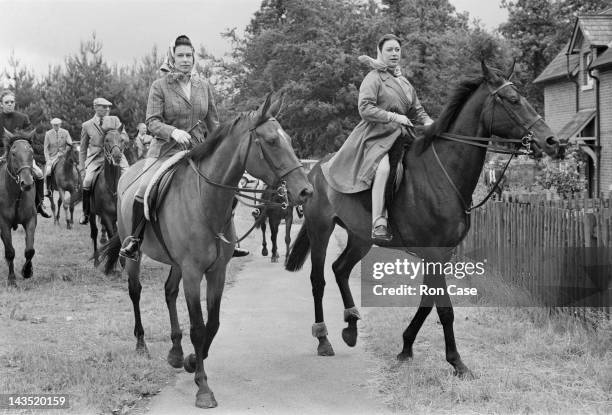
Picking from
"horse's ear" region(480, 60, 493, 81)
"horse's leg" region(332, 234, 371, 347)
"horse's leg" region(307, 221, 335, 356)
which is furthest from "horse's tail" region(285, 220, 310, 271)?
"horse's ear" region(480, 60, 493, 81)

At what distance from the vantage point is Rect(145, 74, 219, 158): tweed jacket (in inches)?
263

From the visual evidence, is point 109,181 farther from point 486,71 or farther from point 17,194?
point 486,71

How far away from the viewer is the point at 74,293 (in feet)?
34.6

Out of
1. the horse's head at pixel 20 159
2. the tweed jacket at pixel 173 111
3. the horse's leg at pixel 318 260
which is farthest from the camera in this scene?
the horse's head at pixel 20 159

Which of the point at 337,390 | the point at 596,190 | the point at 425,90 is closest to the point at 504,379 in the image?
the point at 337,390

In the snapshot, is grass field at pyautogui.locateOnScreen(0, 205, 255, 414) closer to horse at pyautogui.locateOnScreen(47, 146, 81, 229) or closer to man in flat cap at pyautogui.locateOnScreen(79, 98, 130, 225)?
man in flat cap at pyautogui.locateOnScreen(79, 98, 130, 225)

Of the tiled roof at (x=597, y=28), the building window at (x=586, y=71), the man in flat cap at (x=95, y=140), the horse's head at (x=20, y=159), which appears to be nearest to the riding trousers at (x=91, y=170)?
the man in flat cap at (x=95, y=140)

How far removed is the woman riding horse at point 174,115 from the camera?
656cm

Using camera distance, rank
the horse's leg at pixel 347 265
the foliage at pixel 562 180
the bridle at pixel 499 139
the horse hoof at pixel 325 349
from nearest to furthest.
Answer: the bridle at pixel 499 139 → the horse hoof at pixel 325 349 → the horse's leg at pixel 347 265 → the foliage at pixel 562 180

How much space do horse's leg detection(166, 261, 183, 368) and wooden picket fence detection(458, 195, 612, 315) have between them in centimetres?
440

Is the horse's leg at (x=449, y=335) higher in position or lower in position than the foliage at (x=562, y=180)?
lower

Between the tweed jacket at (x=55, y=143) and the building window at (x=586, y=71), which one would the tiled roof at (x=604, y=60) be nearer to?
the building window at (x=586, y=71)

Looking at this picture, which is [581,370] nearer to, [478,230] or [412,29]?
[478,230]

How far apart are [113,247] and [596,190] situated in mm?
25978
